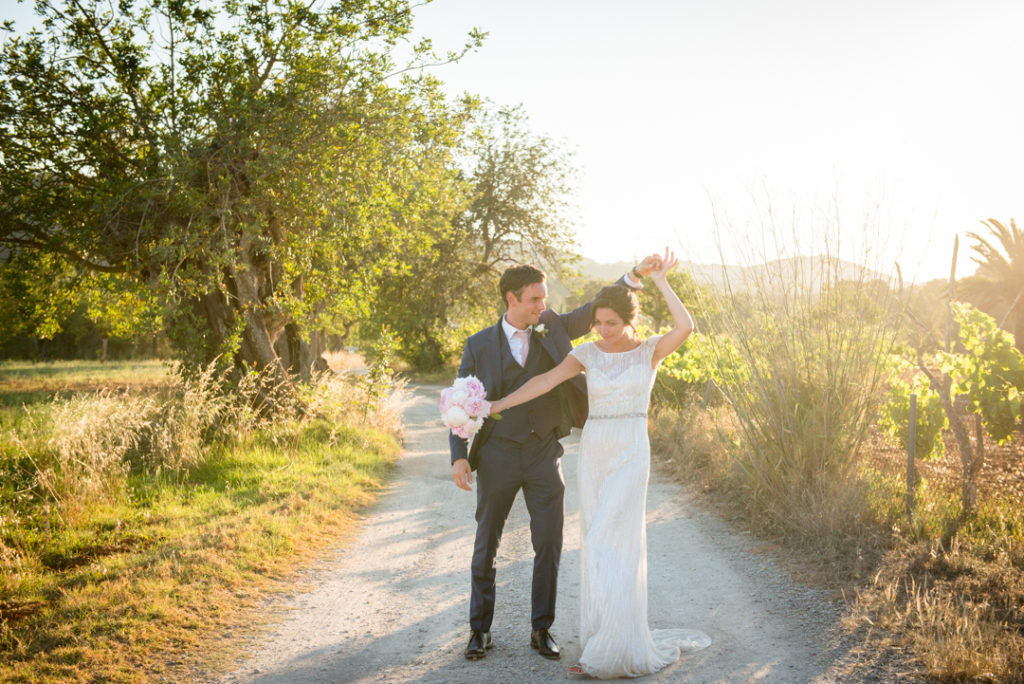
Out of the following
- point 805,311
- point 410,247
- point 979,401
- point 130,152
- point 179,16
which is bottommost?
point 979,401

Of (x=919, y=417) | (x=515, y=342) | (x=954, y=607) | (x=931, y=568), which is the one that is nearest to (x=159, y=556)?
(x=515, y=342)

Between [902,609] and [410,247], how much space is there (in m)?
11.1

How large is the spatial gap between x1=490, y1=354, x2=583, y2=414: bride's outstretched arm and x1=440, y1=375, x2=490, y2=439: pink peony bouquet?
90 mm

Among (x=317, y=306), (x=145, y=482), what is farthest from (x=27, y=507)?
(x=317, y=306)

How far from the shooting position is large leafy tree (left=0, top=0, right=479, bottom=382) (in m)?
10.4

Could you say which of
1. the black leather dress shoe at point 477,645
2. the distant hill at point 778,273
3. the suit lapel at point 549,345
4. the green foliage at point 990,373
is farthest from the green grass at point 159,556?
the green foliage at point 990,373

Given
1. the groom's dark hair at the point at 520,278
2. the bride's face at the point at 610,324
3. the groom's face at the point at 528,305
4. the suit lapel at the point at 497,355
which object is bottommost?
the suit lapel at the point at 497,355

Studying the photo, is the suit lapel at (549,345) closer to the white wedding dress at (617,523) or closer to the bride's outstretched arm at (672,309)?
the white wedding dress at (617,523)

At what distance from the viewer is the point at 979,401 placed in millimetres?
6867

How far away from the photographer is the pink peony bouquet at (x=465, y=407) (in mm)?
4309

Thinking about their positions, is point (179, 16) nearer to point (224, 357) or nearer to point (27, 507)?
point (224, 357)

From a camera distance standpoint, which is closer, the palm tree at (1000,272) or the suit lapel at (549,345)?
the suit lapel at (549,345)

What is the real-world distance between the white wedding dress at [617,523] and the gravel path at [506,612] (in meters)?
0.20

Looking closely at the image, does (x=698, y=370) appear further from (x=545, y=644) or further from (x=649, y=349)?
(x=545, y=644)
